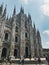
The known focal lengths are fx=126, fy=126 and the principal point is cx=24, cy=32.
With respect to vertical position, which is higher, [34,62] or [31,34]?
[31,34]

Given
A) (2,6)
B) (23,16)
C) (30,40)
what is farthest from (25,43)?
(2,6)

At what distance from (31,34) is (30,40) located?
6.74 ft

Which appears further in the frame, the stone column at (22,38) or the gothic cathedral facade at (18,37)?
the stone column at (22,38)

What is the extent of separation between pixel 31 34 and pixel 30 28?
191cm

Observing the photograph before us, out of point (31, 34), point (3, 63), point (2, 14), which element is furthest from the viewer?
point (31, 34)

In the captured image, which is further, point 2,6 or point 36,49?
point 36,49

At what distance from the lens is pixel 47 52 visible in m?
39.1

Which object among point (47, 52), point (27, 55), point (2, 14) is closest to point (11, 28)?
point (2, 14)

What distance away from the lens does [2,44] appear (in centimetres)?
2856

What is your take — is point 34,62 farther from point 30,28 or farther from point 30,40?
point 30,28

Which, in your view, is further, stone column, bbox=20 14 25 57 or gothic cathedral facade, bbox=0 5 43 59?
stone column, bbox=20 14 25 57

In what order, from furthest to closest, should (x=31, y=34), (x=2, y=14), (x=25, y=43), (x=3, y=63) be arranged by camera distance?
(x=31, y=34) < (x=25, y=43) < (x=2, y=14) < (x=3, y=63)

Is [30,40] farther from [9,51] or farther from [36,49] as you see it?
[9,51]

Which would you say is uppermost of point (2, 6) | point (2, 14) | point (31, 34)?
point (2, 6)
